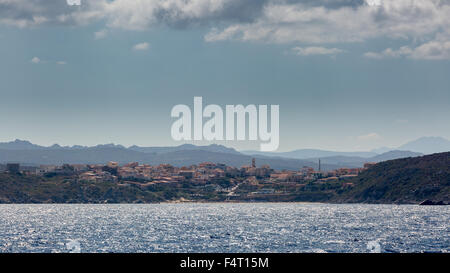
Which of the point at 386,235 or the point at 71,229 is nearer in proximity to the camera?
the point at 386,235

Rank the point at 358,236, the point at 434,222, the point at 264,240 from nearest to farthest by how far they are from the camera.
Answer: the point at 264,240, the point at 358,236, the point at 434,222

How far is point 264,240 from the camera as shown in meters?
108

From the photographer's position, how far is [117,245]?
10031cm

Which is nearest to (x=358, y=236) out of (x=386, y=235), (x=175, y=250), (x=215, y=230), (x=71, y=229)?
(x=386, y=235)
